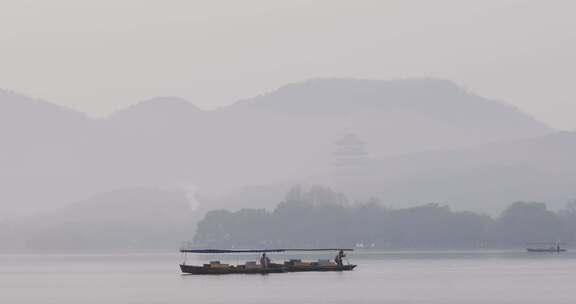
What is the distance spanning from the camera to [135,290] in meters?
176

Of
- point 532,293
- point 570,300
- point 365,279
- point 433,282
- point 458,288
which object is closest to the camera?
point 570,300

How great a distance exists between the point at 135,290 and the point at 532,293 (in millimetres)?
48743

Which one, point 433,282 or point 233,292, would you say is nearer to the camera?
point 233,292

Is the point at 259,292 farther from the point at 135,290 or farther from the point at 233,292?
Answer: the point at 135,290

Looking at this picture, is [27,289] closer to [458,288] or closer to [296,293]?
[296,293]

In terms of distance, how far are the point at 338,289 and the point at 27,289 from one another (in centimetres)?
4380

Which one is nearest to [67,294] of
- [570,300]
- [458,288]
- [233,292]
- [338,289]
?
[233,292]

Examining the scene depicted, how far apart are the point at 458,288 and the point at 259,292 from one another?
74.8 feet

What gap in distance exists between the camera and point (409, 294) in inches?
6191

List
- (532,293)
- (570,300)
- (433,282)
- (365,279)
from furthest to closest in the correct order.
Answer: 1. (365,279)
2. (433,282)
3. (532,293)
4. (570,300)

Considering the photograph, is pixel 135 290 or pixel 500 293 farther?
pixel 135 290

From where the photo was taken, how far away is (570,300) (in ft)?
465

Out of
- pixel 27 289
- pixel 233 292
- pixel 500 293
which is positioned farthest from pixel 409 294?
pixel 27 289

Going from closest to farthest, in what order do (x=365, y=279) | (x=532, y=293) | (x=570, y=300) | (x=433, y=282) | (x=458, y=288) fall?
1. (x=570, y=300)
2. (x=532, y=293)
3. (x=458, y=288)
4. (x=433, y=282)
5. (x=365, y=279)
